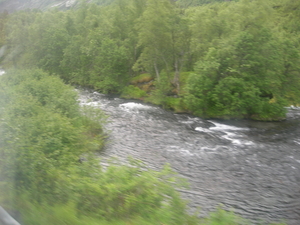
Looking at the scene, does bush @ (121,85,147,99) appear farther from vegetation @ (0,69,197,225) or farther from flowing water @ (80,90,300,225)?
vegetation @ (0,69,197,225)

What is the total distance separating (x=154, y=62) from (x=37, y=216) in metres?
34.2

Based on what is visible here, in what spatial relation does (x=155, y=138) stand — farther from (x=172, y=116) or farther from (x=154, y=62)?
(x=154, y=62)

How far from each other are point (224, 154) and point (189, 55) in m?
21.7

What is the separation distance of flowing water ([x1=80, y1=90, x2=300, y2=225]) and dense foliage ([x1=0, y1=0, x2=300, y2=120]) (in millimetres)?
2950

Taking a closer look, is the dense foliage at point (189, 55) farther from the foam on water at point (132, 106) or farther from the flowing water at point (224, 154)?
the flowing water at point (224, 154)

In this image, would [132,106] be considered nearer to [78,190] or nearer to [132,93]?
[132,93]

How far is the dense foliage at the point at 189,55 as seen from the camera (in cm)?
2938

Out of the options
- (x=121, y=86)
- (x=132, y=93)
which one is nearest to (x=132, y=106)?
(x=132, y=93)

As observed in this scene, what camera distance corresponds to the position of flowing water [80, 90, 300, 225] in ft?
43.0

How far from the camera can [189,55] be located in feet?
124

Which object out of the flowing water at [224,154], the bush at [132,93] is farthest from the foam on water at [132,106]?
the bush at [132,93]

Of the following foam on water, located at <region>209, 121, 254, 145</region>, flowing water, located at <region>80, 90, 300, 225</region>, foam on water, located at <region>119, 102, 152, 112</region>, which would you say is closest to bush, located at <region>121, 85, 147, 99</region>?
foam on water, located at <region>119, 102, 152, 112</region>

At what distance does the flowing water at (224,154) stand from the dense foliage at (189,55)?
295cm

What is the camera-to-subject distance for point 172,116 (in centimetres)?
3002
